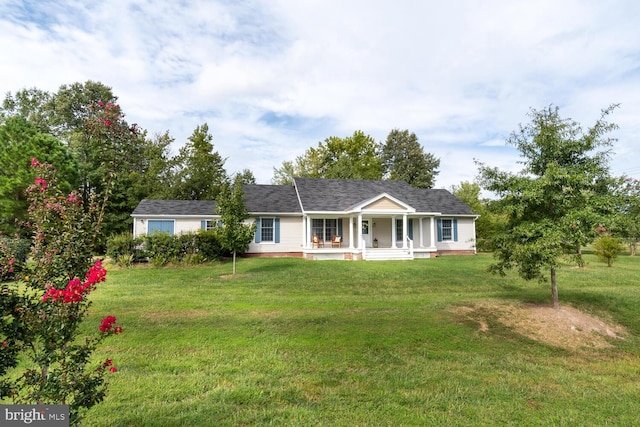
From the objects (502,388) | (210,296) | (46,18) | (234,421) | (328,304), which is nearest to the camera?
(234,421)

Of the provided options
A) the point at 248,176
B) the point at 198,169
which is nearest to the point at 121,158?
the point at 198,169

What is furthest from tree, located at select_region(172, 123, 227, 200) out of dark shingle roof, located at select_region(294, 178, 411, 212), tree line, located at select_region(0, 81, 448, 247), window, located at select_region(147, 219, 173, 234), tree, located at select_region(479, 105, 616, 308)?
tree, located at select_region(479, 105, 616, 308)

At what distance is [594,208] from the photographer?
6.86 m

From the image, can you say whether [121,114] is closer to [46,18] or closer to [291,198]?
[46,18]

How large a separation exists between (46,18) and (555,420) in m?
9.54

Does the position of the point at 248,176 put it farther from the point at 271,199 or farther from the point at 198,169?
the point at 271,199

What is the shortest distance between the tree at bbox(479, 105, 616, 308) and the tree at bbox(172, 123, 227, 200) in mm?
27803

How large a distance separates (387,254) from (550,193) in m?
12.6

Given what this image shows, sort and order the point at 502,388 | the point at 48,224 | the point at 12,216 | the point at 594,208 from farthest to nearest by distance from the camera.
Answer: the point at 12,216
the point at 594,208
the point at 502,388
the point at 48,224

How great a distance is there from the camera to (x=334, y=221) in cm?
2167

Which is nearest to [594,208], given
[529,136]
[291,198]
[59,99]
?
[529,136]

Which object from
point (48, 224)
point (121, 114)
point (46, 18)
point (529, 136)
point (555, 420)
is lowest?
point (555, 420)

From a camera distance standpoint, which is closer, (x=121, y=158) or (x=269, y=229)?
(x=121, y=158)

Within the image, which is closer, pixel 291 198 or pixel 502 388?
pixel 502 388
